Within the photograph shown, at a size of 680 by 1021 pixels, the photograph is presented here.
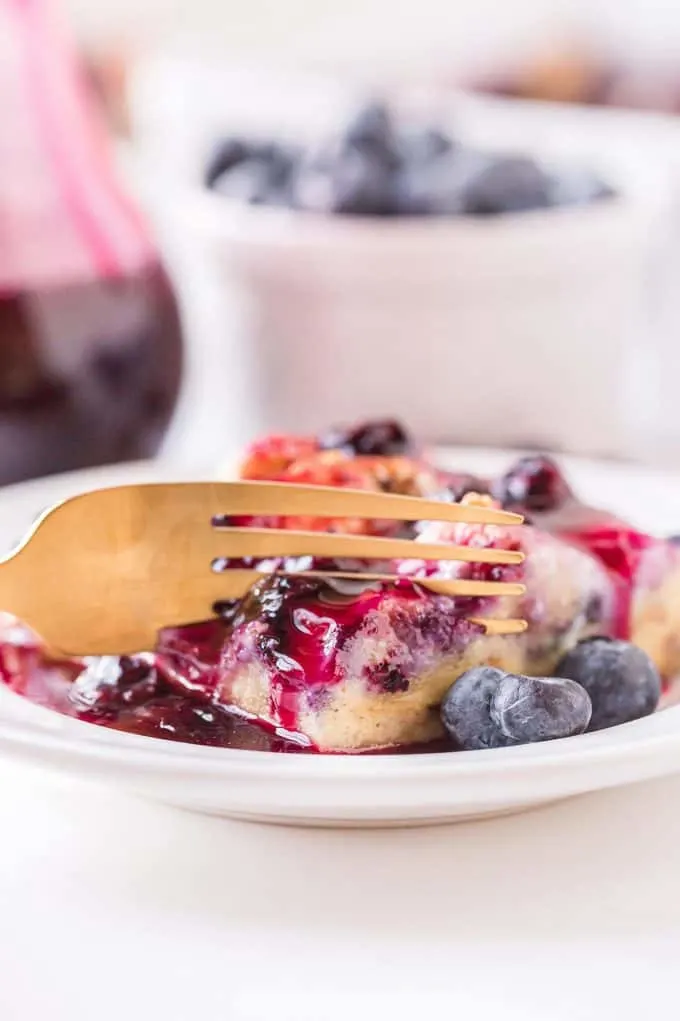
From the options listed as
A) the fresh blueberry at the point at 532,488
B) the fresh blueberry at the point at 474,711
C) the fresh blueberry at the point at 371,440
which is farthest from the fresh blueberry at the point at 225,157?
the fresh blueberry at the point at 474,711

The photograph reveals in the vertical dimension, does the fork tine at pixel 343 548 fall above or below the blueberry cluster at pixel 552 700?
above

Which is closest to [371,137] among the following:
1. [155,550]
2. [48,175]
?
[48,175]

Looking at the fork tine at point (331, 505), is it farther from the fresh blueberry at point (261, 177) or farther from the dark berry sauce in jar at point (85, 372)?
the fresh blueberry at point (261, 177)

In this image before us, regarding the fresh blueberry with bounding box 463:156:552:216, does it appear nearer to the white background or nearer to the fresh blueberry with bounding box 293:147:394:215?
the fresh blueberry with bounding box 293:147:394:215

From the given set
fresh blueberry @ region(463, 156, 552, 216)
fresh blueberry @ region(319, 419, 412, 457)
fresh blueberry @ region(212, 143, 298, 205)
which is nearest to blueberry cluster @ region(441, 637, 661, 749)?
fresh blueberry @ region(319, 419, 412, 457)

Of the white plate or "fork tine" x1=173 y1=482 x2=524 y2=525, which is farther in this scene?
"fork tine" x1=173 y1=482 x2=524 y2=525

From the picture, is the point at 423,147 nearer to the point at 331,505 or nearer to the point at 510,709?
the point at 331,505

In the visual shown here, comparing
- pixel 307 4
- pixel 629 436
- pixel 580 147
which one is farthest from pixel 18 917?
pixel 307 4
